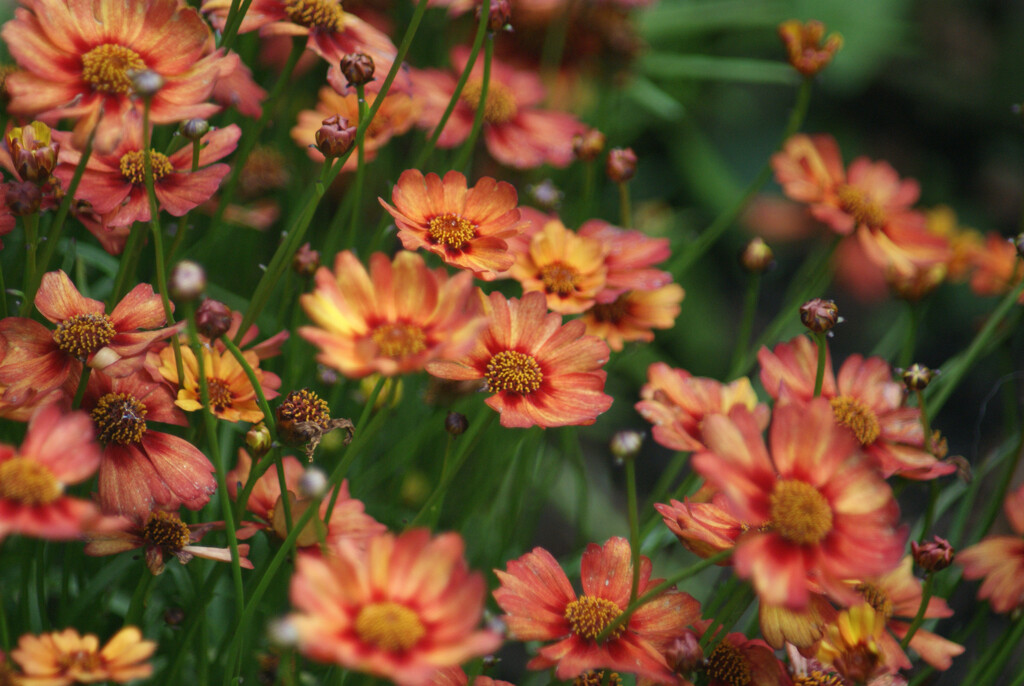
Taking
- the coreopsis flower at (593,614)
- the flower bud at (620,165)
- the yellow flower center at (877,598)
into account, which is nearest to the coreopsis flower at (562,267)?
the flower bud at (620,165)

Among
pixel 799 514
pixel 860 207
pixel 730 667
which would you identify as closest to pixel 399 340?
pixel 799 514

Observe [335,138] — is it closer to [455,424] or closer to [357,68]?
[357,68]

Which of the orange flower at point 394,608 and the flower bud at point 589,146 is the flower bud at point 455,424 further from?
the flower bud at point 589,146

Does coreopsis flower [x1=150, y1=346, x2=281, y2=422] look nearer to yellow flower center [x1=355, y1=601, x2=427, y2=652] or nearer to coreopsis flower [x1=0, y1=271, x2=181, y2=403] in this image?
coreopsis flower [x1=0, y1=271, x2=181, y2=403]

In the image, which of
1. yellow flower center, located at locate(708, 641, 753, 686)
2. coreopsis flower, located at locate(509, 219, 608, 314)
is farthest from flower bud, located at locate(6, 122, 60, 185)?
yellow flower center, located at locate(708, 641, 753, 686)

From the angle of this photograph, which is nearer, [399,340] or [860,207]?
[399,340]

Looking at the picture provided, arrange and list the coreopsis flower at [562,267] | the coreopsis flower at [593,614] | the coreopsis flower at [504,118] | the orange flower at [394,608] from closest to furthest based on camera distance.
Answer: the orange flower at [394,608] < the coreopsis flower at [593,614] < the coreopsis flower at [562,267] < the coreopsis flower at [504,118]
